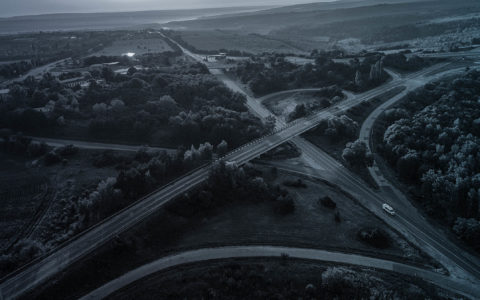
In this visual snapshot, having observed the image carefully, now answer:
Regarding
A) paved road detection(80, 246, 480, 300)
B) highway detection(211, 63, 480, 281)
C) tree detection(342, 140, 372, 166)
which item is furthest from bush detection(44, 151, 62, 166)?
tree detection(342, 140, 372, 166)

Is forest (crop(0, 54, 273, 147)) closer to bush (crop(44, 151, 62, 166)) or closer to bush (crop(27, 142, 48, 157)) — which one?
bush (crop(27, 142, 48, 157))

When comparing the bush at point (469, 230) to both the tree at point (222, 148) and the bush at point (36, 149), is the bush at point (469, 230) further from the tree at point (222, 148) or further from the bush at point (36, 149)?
the bush at point (36, 149)

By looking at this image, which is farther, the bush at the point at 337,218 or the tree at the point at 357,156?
the tree at the point at 357,156

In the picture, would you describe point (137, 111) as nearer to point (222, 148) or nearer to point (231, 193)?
point (222, 148)

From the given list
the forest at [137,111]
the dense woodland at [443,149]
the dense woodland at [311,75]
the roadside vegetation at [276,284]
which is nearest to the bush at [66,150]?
the forest at [137,111]

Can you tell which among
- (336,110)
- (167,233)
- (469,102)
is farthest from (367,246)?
(469,102)

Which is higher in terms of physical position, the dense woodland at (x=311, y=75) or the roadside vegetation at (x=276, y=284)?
the dense woodland at (x=311, y=75)
